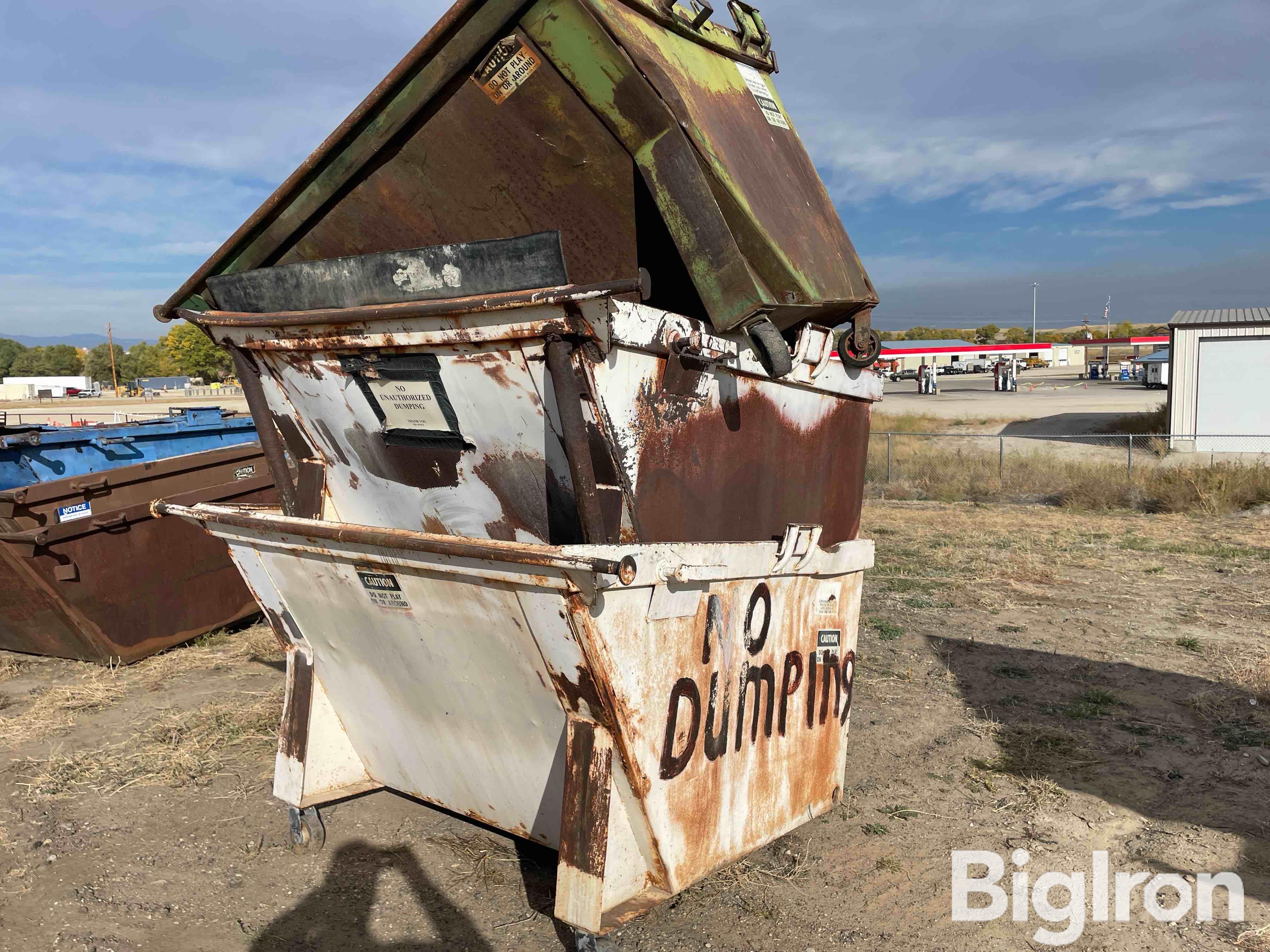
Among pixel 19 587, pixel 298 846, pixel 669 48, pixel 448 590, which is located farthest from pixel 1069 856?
pixel 19 587

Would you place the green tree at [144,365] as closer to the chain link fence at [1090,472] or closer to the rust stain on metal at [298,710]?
the chain link fence at [1090,472]

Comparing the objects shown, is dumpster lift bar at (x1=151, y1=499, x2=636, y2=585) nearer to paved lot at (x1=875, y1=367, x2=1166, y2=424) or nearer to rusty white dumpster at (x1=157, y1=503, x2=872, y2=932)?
rusty white dumpster at (x1=157, y1=503, x2=872, y2=932)

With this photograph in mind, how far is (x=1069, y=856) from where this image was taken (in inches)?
153

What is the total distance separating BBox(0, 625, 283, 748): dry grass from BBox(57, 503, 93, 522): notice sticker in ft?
3.64

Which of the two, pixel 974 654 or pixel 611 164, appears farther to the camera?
pixel 974 654

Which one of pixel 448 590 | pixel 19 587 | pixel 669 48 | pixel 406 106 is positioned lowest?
pixel 19 587

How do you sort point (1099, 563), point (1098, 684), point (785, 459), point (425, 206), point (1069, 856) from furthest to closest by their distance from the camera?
point (1099, 563)
point (1098, 684)
point (1069, 856)
point (785, 459)
point (425, 206)

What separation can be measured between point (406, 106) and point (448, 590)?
163 centimetres

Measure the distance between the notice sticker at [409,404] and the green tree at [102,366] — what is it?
10522 centimetres

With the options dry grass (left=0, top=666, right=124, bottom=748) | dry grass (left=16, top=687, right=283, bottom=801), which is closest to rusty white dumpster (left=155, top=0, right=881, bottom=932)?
dry grass (left=16, top=687, right=283, bottom=801)

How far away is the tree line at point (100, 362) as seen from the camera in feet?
284

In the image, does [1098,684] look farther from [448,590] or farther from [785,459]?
[448,590]

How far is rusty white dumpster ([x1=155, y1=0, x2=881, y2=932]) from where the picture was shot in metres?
2.77

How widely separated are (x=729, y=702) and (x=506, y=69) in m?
2.30
